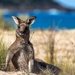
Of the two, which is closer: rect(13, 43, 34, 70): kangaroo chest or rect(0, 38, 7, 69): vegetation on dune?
rect(13, 43, 34, 70): kangaroo chest

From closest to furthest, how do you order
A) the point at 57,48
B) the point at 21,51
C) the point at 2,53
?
the point at 21,51
the point at 2,53
the point at 57,48

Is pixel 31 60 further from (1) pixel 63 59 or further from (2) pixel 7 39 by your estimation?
(1) pixel 63 59

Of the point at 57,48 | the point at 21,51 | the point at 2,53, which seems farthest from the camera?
the point at 57,48

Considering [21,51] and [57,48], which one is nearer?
[21,51]

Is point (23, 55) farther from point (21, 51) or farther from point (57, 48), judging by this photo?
point (57, 48)

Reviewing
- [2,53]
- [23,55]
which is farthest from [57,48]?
[23,55]

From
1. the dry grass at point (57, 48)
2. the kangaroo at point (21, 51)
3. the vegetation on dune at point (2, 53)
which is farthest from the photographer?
the dry grass at point (57, 48)

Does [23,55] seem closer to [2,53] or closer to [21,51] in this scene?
[21,51]

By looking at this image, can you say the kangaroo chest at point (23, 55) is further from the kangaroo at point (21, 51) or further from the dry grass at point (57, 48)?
the dry grass at point (57, 48)

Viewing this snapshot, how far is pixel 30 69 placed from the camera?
27.8ft

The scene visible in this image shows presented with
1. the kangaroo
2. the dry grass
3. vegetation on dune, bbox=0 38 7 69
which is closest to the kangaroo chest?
the kangaroo

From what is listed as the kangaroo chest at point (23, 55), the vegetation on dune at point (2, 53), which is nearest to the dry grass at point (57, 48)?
the vegetation on dune at point (2, 53)

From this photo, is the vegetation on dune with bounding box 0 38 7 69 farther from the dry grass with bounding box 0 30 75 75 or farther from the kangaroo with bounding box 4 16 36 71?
the kangaroo with bounding box 4 16 36 71

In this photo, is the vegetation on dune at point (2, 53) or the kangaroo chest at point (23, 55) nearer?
the kangaroo chest at point (23, 55)
